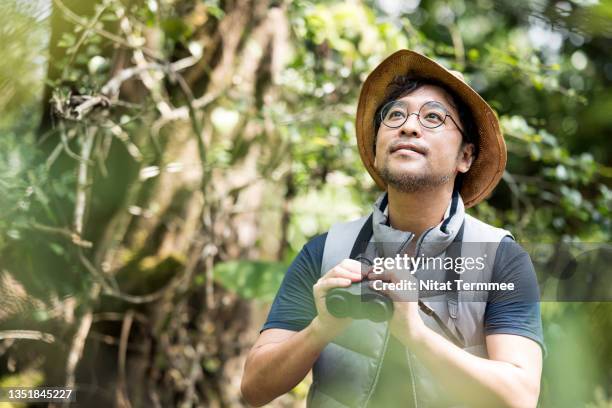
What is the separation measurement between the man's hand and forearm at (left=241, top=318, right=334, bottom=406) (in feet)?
0.04

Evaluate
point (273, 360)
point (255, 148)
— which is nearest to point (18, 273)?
point (255, 148)

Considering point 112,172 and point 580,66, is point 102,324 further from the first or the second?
point 580,66

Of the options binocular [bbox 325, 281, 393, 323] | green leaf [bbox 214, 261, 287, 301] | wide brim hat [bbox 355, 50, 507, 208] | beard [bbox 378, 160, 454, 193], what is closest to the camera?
binocular [bbox 325, 281, 393, 323]

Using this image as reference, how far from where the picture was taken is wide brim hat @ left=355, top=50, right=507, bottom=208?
1.56m

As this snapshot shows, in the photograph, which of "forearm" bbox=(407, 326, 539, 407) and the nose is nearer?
"forearm" bbox=(407, 326, 539, 407)

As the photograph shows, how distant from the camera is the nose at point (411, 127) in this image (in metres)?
1.47

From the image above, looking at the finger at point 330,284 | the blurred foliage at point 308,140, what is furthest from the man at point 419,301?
the blurred foliage at point 308,140

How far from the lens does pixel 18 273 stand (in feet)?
8.30

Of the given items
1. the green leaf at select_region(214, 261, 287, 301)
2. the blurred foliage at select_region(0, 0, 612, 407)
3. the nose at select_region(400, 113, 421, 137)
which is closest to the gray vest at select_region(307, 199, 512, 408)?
the nose at select_region(400, 113, 421, 137)

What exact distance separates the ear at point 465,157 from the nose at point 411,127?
0.15 m

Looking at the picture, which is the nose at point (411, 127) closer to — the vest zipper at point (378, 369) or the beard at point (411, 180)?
the beard at point (411, 180)

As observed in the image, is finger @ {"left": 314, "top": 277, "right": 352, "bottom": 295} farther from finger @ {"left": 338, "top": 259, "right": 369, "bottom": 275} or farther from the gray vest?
the gray vest

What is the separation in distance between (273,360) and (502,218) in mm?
2318

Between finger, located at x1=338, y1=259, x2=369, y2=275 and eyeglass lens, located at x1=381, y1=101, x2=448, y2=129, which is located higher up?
eyeglass lens, located at x1=381, y1=101, x2=448, y2=129
